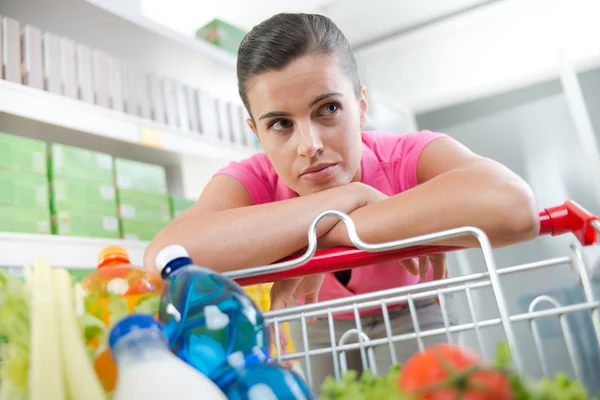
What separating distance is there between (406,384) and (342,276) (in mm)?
811

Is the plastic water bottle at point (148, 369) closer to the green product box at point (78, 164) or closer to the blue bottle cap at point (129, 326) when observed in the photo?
the blue bottle cap at point (129, 326)

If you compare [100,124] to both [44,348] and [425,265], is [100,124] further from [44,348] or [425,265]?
[44,348]

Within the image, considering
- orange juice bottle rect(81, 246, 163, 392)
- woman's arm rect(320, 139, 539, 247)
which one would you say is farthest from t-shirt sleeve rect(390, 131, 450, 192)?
orange juice bottle rect(81, 246, 163, 392)

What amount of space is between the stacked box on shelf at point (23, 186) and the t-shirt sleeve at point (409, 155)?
923 millimetres

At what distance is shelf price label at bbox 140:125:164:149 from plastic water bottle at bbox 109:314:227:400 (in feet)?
4.70

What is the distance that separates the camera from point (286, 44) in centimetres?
91

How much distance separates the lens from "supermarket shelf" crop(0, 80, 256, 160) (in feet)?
4.62

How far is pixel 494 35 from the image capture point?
352 cm

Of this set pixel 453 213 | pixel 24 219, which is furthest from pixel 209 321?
pixel 24 219

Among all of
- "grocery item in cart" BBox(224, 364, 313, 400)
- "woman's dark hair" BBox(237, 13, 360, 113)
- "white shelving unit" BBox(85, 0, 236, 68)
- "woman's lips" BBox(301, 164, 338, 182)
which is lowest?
"grocery item in cart" BBox(224, 364, 313, 400)

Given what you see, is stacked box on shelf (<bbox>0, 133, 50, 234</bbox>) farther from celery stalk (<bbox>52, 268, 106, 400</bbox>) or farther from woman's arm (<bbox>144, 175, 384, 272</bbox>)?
celery stalk (<bbox>52, 268, 106, 400</bbox>)

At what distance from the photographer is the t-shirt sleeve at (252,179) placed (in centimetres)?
107

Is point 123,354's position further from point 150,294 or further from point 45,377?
point 150,294

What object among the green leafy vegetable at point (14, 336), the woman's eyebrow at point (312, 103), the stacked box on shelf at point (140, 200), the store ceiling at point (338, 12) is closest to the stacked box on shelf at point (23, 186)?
the stacked box on shelf at point (140, 200)
